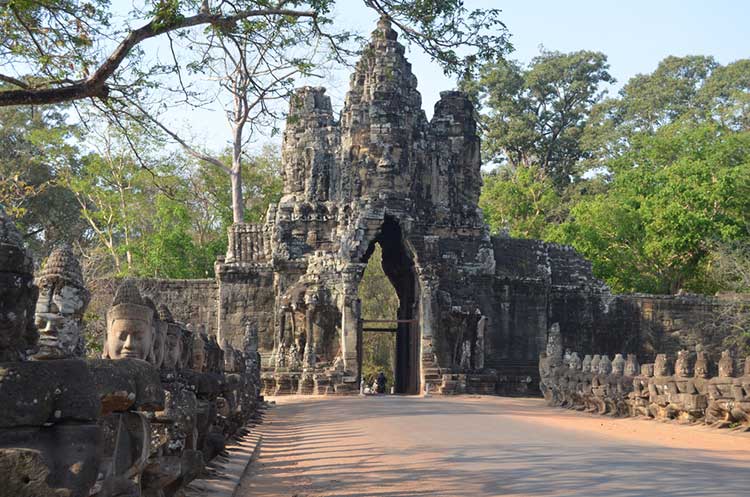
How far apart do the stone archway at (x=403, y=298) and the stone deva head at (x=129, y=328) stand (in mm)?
21137

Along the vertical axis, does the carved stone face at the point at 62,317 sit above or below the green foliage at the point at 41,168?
below

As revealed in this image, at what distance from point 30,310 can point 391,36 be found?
27220mm

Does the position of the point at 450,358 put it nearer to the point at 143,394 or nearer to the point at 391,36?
the point at 391,36

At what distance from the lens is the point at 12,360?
12.8ft

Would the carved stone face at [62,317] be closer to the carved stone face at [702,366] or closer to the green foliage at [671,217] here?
the carved stone face at [702,366]

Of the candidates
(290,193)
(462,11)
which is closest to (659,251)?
(290,193)

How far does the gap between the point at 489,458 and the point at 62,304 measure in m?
5.29

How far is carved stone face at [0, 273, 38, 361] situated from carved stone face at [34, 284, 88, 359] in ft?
4.39

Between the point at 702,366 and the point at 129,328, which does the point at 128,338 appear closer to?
the point at 129,328

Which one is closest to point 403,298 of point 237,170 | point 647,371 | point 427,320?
point 427,320

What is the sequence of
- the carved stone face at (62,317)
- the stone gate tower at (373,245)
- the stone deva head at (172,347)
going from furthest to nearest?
the stone gate tower at (373,245), the stone deva head at (172,347), the carved stone face at (62,317)

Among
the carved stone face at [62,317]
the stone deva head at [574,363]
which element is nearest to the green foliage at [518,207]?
the stone deva head at [574,363]

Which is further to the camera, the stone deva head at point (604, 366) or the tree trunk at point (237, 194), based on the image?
the tree trunk at point (237, 194)

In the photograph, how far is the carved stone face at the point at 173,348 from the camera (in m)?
7.85
